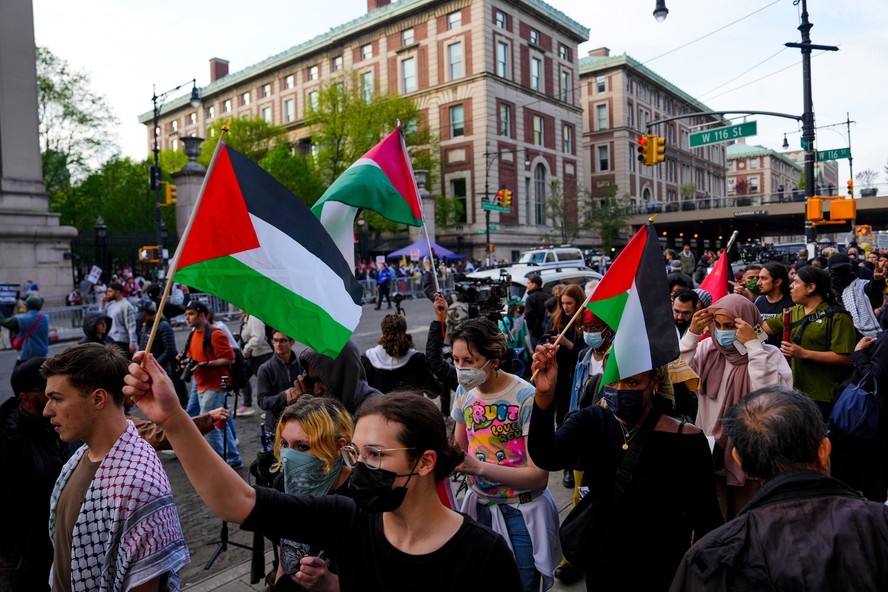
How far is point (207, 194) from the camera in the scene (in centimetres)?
264

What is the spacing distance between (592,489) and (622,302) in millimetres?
1025

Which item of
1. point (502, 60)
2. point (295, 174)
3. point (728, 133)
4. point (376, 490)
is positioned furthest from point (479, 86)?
point (376, 490)

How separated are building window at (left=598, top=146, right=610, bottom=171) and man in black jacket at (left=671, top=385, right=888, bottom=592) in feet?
210

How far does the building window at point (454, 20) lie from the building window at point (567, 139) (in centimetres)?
1257

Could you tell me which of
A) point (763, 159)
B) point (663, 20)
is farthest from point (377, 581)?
point (763, 159)

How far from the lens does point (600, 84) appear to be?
63.5 metres

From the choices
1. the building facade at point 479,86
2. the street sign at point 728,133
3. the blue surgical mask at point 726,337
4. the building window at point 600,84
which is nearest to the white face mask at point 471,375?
the blue surgical mask at point 726,337

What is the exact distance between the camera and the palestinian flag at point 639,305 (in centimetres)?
300

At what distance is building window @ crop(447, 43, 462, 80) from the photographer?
44188mm

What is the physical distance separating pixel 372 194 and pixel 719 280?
3.57 meters

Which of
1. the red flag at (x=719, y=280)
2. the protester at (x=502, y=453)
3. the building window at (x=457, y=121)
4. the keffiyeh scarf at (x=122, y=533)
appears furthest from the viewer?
the building window at (x=457, y=121)

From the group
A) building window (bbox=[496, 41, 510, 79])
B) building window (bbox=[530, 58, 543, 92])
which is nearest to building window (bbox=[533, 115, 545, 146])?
building window (bbox=[530, 58, 543, 92])

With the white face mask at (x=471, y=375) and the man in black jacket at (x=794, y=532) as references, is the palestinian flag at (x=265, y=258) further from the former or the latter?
the man in black jacket at (x=794, y=532)

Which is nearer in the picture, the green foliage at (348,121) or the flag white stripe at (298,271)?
the flag white stripe at (298,271)
